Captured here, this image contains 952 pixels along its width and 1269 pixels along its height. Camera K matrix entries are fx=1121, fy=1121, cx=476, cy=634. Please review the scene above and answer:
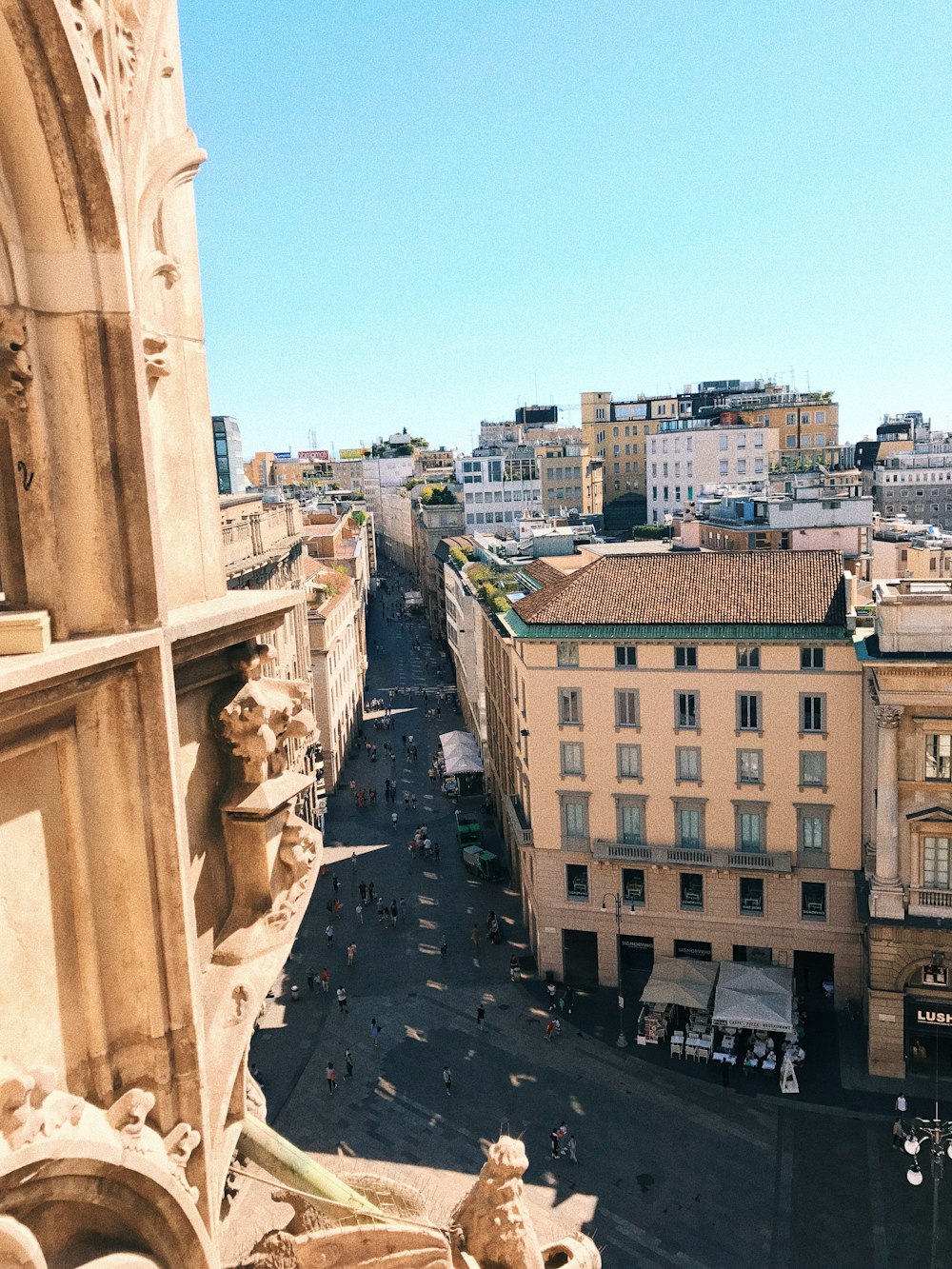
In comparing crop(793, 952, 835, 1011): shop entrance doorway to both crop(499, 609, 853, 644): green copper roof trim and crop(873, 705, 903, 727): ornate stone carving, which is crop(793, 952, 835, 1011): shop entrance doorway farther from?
crop(499, 609, 853, 644): green copper roof trim

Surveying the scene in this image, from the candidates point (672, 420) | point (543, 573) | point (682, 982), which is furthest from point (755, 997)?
point (672, 420)

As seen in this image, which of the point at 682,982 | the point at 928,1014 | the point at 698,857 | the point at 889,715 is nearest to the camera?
the point at 889,715

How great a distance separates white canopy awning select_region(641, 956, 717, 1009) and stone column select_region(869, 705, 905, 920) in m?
7.92

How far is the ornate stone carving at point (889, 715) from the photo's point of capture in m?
38.6

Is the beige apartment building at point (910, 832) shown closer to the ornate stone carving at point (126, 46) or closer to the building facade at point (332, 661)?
the building facade at point (332, 661)

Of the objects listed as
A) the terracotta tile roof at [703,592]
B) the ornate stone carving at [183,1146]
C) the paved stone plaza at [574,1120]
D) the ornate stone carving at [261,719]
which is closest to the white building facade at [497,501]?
the terracotta tile roof at [703,592]

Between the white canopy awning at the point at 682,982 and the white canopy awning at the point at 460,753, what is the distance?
1184 inches

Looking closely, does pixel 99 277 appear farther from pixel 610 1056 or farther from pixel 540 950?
pixel 540 950

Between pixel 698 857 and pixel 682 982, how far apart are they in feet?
16.3

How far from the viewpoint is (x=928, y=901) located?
130 ft

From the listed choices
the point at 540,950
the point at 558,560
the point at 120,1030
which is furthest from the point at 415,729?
the point at 120,1030

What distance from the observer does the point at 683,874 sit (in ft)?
153

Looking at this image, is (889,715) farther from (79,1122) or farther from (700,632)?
(79,1122)

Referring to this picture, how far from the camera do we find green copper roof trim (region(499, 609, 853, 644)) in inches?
1683
